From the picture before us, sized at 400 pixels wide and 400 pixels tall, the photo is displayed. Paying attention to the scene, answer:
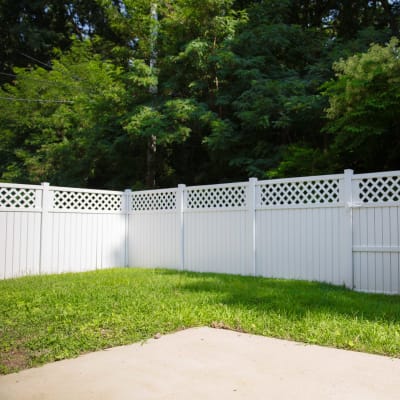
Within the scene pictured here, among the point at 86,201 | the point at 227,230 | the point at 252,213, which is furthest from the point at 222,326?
the point at 86,201

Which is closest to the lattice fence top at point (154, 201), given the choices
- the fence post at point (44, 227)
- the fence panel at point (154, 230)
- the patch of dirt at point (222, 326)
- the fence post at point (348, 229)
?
the fence panel at point (154, 230)

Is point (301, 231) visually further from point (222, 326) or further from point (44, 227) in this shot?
point (44, 227)

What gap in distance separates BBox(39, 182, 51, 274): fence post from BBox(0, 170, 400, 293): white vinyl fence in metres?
0.02

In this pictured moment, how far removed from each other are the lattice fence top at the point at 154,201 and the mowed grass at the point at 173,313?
224 cm

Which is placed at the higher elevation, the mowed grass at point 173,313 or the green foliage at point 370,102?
the green foliage at point 370,102

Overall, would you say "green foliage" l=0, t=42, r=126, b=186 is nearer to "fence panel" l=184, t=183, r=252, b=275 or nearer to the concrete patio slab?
"fence panel" l=184, t=183, r=252, b=275

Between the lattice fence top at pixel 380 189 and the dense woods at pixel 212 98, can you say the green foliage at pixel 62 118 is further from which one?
the lattice fence top at pixel 380 189

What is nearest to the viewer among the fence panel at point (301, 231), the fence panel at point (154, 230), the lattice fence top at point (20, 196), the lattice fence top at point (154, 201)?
the fence panel at point (301, 231)

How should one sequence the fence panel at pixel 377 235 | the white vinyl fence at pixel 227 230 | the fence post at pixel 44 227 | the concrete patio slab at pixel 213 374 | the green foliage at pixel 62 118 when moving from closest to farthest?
the concrete patio slab at pixel 213 374 → the fence panel at pixel 377 235 → the white vinyl fence at pixel 227 230 → the fence post at pixel 44 227 → the green foliage at pixel 62 118

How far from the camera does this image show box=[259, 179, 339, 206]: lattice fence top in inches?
251

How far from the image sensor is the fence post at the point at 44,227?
751 centimetres

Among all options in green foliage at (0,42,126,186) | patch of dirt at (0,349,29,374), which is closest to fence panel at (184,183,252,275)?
patch of dirt at (0,349,29,374)

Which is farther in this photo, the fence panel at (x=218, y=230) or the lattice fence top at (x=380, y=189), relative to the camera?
the fence panel at (x=218, y=230)

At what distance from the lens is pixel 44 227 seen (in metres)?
7.54
